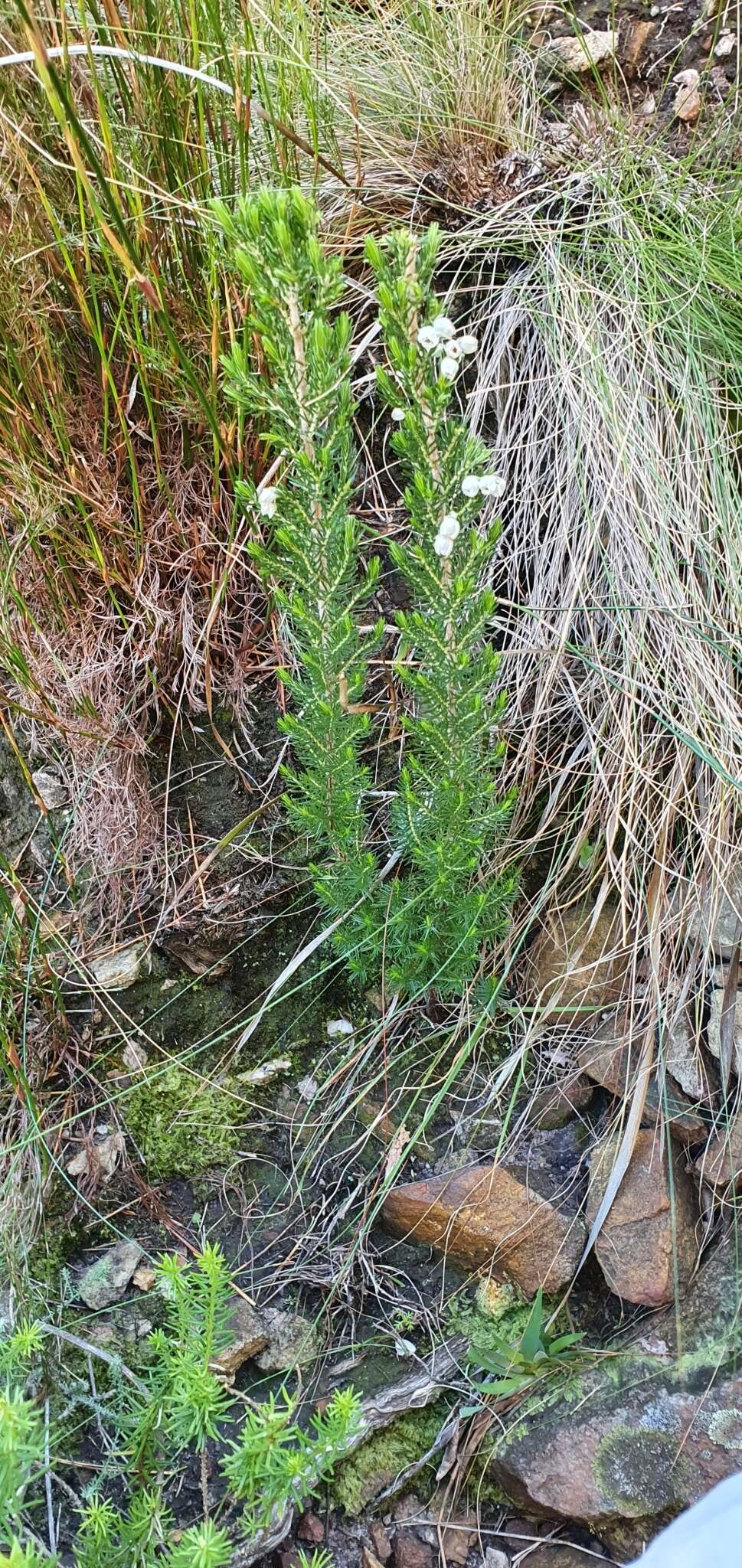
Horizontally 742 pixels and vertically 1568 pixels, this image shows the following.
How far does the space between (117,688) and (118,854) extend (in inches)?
13.8

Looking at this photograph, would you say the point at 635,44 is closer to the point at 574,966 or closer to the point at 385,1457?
the point at 574,966

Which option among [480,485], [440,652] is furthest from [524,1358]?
[480,485]

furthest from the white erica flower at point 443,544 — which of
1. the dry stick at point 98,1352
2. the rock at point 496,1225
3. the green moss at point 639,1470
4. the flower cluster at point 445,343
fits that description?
the green moss at point 639,1470

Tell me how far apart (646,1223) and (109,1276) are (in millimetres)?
991

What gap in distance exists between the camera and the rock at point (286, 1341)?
1.78m

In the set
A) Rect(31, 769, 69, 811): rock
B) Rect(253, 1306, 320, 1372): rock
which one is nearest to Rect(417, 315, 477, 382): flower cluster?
Rect(31, 769, 69, 811): rock

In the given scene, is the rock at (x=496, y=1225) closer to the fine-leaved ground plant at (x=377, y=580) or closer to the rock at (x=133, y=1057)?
the fine-leaved ground plant at (x=377, y=580)

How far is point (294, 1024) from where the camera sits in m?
2.08

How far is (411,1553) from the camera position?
1.66 meters

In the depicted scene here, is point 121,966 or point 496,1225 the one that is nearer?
point 496,1225

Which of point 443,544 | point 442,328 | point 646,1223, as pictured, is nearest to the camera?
point 442,328

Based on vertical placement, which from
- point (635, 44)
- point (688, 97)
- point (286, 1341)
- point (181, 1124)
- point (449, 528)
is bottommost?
point (286, 1341)

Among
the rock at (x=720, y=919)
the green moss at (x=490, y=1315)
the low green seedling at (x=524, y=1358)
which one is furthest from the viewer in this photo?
the rock at (x=720, y=919)

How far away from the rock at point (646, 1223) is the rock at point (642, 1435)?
0.06 m
